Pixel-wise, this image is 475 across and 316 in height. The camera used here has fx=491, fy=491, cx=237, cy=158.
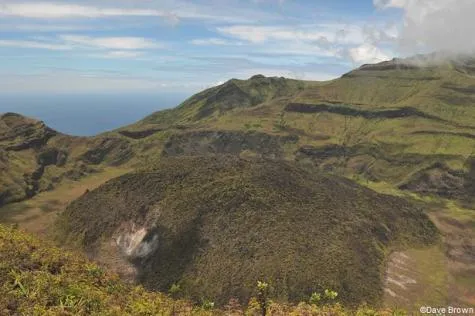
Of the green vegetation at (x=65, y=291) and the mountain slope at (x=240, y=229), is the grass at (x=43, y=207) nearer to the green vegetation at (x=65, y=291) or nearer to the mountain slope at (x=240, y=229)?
the mountain slope at (x=240, y=229)

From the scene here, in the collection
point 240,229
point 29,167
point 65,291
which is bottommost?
point 29,167

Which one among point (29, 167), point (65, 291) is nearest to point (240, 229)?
point (65, 291)

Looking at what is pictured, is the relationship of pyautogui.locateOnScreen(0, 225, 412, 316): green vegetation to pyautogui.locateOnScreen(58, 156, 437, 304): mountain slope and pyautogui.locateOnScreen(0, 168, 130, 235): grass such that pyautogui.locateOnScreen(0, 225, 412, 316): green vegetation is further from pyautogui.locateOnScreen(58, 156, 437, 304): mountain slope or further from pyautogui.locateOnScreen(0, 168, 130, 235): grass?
pyautogui.locateOnScreen(0, 168, 130, 235): grass

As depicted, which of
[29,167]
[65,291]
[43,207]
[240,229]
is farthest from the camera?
[29,167]

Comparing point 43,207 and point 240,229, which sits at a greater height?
point 240,229

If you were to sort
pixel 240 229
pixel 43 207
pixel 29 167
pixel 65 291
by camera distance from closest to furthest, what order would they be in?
pixel 65 291
pixel 240 229
pixel 43 207
pixel 29 167

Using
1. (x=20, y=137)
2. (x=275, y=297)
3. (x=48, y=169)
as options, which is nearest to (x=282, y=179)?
(x=275, y=297)

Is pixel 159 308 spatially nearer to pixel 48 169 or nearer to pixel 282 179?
pixel 282 179

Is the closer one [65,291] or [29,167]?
[65,291]

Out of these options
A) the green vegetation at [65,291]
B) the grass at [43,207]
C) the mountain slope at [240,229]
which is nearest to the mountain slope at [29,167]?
the grass at [43,207]

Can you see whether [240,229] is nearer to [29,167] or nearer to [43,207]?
[43,207]
